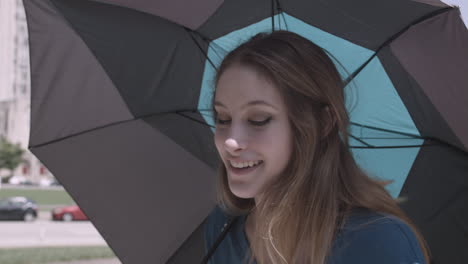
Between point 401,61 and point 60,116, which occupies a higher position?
point 401,61

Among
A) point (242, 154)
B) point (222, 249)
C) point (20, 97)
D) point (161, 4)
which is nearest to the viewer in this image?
point (242, 154)

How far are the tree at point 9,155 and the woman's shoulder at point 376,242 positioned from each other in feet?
241

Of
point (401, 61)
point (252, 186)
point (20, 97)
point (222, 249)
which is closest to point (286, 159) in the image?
point (252, 186)

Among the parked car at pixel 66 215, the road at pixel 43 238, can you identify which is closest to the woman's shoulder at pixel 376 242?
the road at pixel 43 238

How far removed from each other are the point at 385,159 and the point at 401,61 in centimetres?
55

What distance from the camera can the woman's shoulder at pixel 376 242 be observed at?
141cm

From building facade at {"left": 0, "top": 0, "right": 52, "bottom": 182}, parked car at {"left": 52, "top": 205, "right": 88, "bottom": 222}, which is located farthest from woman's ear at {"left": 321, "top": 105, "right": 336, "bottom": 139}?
building facade at {"left": 0, "top": 0, "right": 52, "bottom": 182}

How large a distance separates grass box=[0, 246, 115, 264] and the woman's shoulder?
7.19m

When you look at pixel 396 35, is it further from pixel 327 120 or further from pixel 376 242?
pixel 376 242

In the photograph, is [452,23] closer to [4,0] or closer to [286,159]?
[286,159]

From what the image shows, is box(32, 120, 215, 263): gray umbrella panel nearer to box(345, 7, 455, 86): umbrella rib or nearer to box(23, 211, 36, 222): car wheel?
box(345, 7, 455, 86): umbrella rib

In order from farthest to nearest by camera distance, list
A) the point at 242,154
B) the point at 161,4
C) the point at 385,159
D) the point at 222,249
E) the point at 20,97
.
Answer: the point at 20,97 < the point at 385,159 < the point at 161,4 < the point at 222,249 < the point at 242,154

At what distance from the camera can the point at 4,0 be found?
81.8 meters

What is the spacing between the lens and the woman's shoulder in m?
1.41
